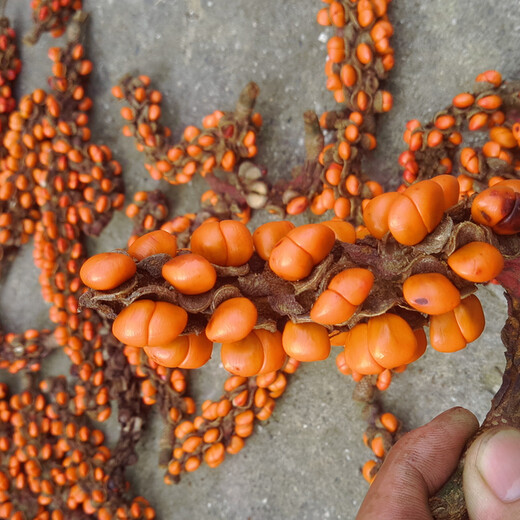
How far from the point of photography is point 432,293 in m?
1.29

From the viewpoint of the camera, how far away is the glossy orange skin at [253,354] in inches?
56.6

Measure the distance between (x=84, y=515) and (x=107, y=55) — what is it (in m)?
3.30

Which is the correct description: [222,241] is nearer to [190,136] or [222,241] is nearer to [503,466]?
[503,466]

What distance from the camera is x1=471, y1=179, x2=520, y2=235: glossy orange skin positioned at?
131 centimetres

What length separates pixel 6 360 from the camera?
133 inches

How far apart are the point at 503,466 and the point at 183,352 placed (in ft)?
3.30

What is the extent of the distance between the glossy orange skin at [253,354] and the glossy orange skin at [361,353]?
9.2 inches

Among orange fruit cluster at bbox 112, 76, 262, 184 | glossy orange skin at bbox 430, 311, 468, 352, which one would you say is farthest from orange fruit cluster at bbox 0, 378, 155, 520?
glossy orange skin at bbox 430, 311, 468, 352

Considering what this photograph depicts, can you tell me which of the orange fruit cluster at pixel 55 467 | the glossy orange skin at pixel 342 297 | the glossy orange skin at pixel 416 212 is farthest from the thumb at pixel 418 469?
the orange fruit cluster at pixel 55 467

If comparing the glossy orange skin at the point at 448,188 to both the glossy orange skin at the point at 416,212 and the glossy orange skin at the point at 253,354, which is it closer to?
the glossy orange skin at the point at 416,212

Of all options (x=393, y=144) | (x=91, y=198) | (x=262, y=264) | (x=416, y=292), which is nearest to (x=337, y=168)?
(x=393, y=144)

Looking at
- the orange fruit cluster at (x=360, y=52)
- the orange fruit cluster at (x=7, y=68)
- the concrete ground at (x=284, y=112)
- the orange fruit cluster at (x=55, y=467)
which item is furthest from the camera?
the orange fruit cluster at (x=7, y=68)

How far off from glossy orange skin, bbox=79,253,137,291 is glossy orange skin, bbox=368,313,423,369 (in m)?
0.75

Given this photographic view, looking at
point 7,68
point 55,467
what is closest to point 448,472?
point 55,467
